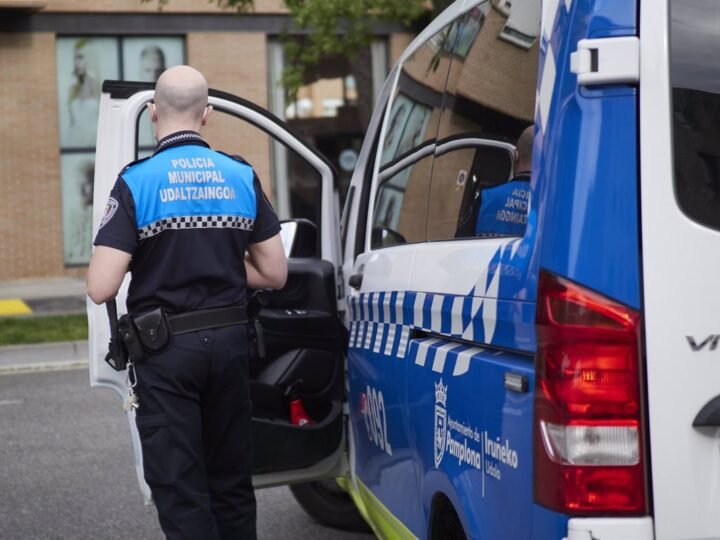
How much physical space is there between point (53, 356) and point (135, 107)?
8021mm

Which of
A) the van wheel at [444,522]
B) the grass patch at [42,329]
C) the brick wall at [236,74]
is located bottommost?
the grass patch at [42,329]

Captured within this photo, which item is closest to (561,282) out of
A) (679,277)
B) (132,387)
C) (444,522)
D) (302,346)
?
(679,277)

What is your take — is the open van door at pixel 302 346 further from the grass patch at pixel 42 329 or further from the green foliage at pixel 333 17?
the green foliage at pixel 333 17

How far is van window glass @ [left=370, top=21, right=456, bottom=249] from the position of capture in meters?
3.74

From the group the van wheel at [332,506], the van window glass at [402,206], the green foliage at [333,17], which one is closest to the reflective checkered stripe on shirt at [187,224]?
the van window glass at [402,206]

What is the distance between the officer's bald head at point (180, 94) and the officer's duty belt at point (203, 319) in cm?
63

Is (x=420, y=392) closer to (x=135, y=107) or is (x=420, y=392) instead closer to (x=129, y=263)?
(x=129, y=263)

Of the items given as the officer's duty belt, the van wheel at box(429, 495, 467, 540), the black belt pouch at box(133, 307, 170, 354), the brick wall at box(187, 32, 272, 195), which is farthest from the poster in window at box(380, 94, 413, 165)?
the brick wall at box(187, 32, 272, 195)

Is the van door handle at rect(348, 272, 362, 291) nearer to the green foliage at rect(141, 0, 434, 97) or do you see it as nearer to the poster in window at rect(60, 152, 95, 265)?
the green foliage at rect(141, 0, 434, 97)

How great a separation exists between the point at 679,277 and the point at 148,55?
19947 mm

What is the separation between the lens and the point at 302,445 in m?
4.79

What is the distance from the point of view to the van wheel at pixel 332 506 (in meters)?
5.67

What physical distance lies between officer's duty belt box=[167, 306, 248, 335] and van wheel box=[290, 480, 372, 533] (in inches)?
73.7

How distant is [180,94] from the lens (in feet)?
13.0
